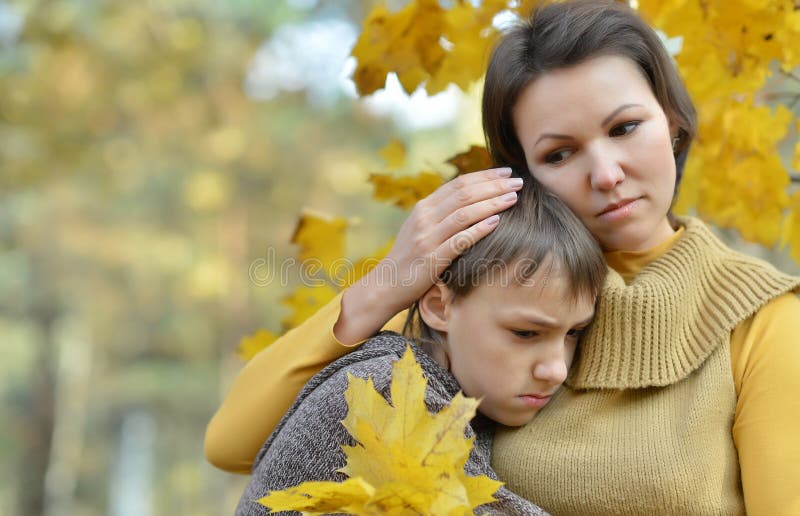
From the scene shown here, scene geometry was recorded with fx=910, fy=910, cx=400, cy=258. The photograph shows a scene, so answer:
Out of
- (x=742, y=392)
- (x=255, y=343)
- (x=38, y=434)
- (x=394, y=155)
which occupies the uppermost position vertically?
(x=394, y=155)

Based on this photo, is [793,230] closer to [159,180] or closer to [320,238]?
[320,238]

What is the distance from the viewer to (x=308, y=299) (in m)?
2.28

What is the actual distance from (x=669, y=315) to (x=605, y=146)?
1.05 feet

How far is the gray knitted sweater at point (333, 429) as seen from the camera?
1534 millimetres

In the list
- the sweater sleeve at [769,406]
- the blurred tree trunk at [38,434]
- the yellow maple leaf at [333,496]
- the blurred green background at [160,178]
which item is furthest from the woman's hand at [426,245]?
the blurred tree trunk at [38,434]

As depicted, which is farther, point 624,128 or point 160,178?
point 160,178

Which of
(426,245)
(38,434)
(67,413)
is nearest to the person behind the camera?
(426,245)

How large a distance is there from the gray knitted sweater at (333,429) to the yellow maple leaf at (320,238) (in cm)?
50

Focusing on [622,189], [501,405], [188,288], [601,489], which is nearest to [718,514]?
[601,489]

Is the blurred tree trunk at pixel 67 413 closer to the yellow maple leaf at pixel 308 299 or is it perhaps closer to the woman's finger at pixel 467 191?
the yellow maple leaf at pixel 308 299

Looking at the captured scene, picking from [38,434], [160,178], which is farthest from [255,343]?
[38,434]

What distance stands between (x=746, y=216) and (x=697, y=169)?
0.17 metres

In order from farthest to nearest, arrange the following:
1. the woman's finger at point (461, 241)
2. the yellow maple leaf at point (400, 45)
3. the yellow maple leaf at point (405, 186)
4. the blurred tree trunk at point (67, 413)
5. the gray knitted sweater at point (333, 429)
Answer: the blurred tree trunk at point (67, 413) < the yellow maple leaf at point (405, 186) < the yellow maple leaf at point (400, 45) < the woman's finger at point (461, 241) < the gray knitted sweater at point (333, 429)

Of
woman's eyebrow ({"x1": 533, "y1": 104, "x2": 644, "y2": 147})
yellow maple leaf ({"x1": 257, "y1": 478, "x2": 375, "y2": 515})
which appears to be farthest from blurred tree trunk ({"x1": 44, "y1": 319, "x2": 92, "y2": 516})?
yellow maple leaf ({"x1": 257, "y1": 478, "x2": 375, "y2": 515})
